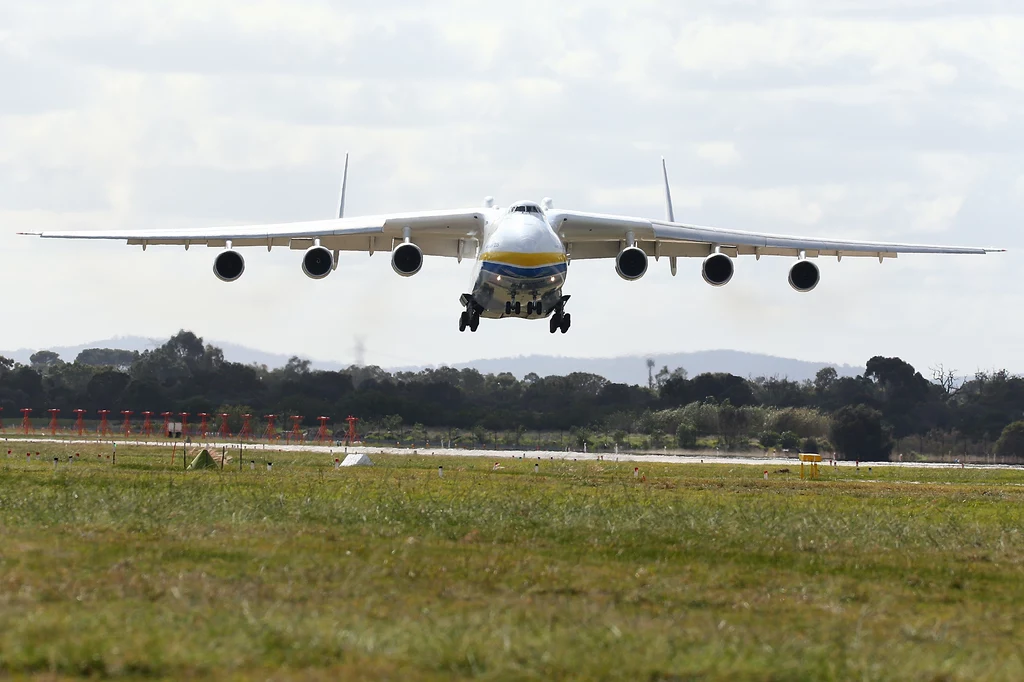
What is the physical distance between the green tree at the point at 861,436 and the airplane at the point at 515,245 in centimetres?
2669

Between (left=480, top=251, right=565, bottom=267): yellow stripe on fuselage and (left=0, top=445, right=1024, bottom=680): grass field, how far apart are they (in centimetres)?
728

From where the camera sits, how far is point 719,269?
2680 cm

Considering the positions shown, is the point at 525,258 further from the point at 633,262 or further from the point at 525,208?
the point at 633,262

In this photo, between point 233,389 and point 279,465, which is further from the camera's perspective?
point 233,389

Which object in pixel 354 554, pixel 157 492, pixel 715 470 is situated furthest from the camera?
pixel 715 470

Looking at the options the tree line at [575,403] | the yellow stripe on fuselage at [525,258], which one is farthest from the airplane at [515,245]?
the tree line at [575,403]

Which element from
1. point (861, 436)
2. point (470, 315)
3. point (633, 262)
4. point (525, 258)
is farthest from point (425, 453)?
point (861, 436)

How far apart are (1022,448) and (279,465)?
37930mm

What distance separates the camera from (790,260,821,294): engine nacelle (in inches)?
→ 1049

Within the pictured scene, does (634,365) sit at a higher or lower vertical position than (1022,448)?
higher

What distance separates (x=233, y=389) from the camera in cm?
5466

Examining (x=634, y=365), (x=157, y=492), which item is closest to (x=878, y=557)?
(x=157, y=492)

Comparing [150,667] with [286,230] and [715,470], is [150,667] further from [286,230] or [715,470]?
[715,470]

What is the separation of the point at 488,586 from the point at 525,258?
15.3m
